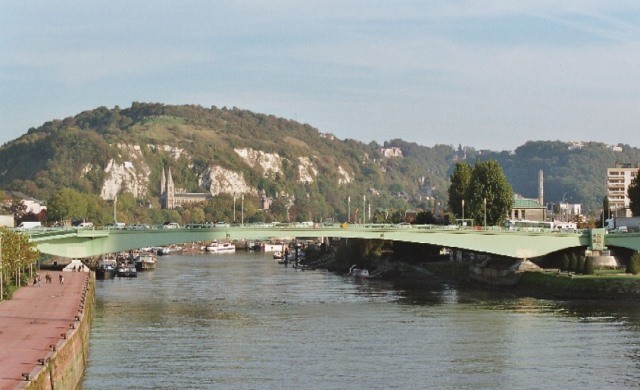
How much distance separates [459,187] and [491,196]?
12482mm

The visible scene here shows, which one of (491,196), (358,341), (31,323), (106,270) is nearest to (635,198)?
(491,196)

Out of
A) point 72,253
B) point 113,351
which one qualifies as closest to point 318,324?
point 113,351

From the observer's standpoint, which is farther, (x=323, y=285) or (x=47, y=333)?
(x=323, y=285)

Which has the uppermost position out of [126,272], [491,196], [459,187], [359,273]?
[459,187]

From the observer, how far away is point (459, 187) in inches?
6201

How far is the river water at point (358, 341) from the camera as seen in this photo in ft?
184

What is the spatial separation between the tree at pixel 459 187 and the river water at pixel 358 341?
4632 centimetres

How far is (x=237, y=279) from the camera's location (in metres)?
137

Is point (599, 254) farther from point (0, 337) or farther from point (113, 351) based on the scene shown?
point (0, 337)

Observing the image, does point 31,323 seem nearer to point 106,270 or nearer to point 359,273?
point 106,270

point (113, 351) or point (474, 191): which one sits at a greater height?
point (474, 191)

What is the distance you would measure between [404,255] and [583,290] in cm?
4911

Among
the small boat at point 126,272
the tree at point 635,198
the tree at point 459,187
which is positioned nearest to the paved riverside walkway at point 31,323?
the small boat at point 126,272

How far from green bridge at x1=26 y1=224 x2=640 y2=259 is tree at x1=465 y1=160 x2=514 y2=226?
3348cm
